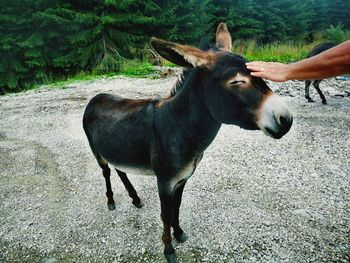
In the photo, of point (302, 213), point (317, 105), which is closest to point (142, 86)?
point (317, 105)

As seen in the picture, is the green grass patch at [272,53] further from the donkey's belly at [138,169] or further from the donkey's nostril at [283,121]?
the donkey's nostril at [283,121]

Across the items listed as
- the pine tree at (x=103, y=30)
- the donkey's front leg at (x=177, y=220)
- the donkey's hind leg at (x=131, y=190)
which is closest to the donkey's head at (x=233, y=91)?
the donkey's front leg at (x=177, y=220)

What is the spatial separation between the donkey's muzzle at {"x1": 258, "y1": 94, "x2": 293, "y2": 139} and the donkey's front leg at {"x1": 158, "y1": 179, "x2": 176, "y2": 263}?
1.16 metres

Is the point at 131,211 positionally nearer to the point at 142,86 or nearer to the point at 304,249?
the point at 304,249

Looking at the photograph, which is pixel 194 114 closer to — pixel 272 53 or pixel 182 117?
pixel 182 117

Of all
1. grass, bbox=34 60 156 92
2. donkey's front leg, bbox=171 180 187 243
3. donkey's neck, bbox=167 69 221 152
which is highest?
donkey's neck, bbox=167 69 221 152

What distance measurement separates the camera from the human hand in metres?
1.63

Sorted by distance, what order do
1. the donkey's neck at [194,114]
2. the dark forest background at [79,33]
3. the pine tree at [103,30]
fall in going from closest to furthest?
the donkey's neck at [194,114] → the dark forest background at [79,33] → the pine tree at [103,30]

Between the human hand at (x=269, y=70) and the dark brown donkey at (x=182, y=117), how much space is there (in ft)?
0.16

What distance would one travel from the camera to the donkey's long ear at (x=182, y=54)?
1606mm

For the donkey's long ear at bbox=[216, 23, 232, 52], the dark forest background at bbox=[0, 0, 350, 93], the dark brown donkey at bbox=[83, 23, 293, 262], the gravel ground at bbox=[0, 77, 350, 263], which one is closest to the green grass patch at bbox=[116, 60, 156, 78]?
the dark forest background at bbox=[0, 0, 350, 93]

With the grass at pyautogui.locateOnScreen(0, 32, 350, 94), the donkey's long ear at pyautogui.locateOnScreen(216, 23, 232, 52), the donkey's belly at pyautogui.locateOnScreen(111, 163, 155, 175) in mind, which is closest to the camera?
the donkey's long ear at pyautogui.locateOnScreen(216, 23, 232, 52)

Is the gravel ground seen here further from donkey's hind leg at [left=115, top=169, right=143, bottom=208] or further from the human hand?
the human hand

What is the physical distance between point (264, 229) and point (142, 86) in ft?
22.7
